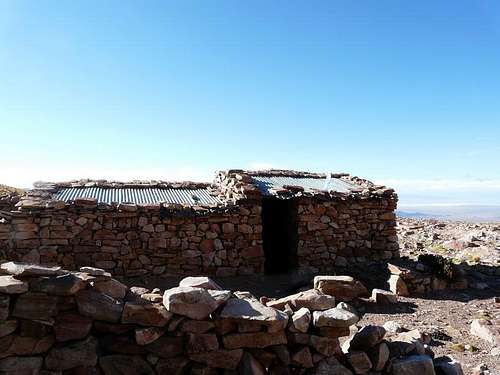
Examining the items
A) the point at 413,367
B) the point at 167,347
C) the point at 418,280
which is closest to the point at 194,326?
the point at 167,347

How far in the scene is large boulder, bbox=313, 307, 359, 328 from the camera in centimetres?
482

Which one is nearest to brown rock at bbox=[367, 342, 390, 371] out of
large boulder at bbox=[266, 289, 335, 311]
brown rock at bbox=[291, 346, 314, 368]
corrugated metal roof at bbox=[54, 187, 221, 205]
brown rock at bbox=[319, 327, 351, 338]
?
brown rock at bbox=[319, 327, 351, 338]

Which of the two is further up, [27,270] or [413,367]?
[27,270]

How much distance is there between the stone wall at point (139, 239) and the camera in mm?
10367

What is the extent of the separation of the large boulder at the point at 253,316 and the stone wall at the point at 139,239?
6457 mm

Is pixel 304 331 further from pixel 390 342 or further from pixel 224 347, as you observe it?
pixel 390 342

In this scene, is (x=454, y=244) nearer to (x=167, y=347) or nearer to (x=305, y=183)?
(x=305, y=183)

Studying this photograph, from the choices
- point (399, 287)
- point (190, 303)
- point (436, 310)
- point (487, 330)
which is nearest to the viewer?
point (190, 303)

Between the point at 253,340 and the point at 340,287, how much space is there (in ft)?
17.4

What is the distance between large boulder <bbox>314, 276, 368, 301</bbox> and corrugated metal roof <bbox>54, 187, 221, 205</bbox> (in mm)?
4233

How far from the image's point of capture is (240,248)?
11.6 metres

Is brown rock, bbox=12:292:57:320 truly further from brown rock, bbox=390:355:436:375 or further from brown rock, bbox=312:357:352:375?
brown rock, bbox=390:355:436:375

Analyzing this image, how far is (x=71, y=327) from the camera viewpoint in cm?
451

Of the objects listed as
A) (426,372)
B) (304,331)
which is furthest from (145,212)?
(426,372)
